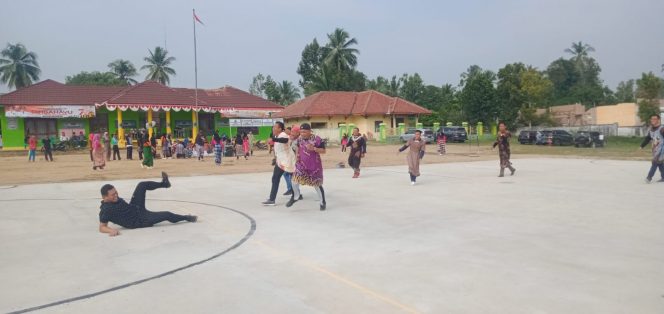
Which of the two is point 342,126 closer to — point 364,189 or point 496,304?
point 364,189

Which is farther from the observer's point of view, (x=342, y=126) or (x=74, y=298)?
(x=342, y=126)

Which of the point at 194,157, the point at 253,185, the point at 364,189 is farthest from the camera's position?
the point at 194,157

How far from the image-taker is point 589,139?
123 ft

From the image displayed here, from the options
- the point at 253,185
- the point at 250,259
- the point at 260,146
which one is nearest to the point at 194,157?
the point at 260,146

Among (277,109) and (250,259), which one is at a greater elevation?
(277,109)

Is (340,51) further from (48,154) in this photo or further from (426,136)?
(48,154)

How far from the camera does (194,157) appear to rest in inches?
1122

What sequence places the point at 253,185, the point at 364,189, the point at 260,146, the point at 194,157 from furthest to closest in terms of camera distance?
the point at 260,146 < the point at 194,157 < the point at 253,185 < the point at 364,189

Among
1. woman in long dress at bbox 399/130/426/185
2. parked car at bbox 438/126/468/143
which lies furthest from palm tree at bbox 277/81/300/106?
woman in long dress at bbox 399/130/426/185

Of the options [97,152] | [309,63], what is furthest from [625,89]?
[97,152]

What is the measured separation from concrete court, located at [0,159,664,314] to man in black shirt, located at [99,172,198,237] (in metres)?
0.15

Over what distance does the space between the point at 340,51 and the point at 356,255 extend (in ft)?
178

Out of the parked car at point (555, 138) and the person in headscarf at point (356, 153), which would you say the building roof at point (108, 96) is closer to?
the person in headscarf at point (356, 153)

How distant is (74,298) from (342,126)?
40.4 metres
